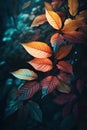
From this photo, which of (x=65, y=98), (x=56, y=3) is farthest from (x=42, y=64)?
(x=56, y=3)

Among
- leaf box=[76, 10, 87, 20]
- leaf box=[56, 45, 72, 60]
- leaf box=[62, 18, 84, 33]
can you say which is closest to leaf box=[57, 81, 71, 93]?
leaf box=[56, 45, 72, 60]

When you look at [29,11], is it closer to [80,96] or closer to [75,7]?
[75,7]

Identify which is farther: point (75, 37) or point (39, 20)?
point (39, 20)

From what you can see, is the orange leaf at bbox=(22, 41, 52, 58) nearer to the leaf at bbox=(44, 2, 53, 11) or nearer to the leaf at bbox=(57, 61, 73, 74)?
the leaf at bbox=(57, 61, 73, 74)

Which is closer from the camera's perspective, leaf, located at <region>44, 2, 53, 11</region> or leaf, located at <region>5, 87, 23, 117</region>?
leaf, located at <region>5, 87, 23, 117</region>

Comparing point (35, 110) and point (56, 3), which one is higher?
point (56, 3)

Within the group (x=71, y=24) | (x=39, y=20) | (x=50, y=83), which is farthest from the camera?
(x=39, y=20)

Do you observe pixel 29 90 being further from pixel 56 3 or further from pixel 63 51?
pixel 56 3
